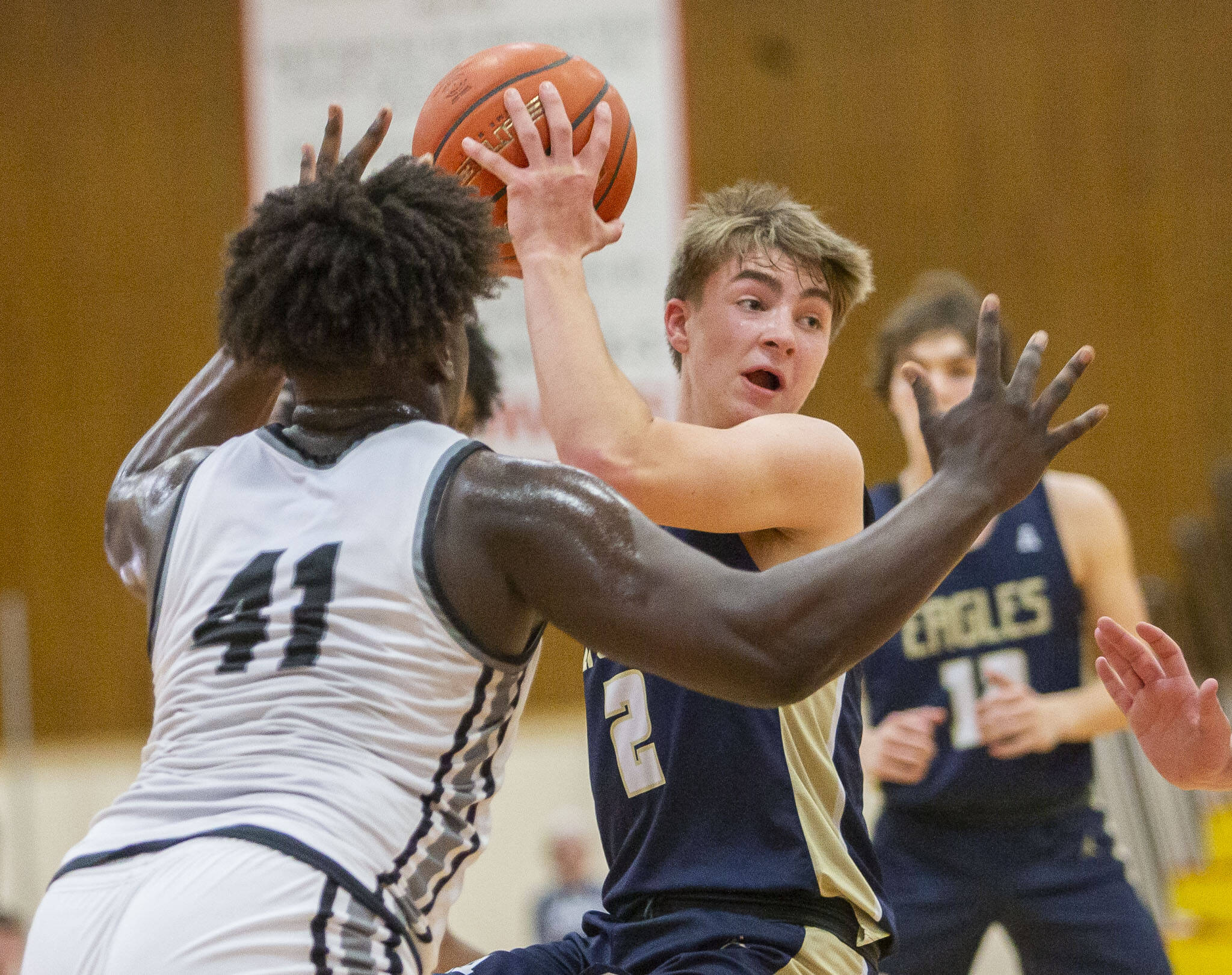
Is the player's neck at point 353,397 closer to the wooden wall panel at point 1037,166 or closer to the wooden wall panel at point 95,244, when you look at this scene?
the wooden wall panel at point 1037,166

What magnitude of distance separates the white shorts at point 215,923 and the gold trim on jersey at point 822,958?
0.82 m

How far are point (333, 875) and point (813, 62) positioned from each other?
8.11 metres

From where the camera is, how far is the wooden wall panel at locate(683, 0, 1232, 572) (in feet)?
29.0

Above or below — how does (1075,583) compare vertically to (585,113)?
below

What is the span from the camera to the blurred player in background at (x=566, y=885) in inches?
294

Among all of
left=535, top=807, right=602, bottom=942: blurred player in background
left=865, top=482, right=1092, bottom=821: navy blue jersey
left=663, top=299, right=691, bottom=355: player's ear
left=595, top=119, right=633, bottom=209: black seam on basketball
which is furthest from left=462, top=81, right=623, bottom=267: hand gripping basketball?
left=535, top=807, right=602, bottom=942: blurred player in background

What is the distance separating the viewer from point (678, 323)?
3.07m

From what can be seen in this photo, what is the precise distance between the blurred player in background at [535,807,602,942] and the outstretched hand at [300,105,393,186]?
18.4 ft

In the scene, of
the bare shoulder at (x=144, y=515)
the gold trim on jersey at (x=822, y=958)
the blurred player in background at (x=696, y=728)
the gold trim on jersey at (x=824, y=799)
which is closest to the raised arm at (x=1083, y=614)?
the blurred player in background at (x=696, y=728)

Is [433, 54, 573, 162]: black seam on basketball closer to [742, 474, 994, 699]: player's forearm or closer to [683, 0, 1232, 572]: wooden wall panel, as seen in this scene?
[742, 474, 994, 699]: player's forearm

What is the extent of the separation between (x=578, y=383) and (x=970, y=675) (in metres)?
2.21

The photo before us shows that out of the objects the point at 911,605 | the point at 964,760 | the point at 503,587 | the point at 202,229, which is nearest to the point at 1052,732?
the point at 964,760

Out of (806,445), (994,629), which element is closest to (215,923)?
(806,445)

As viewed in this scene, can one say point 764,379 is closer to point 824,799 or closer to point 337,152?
point 824,799
